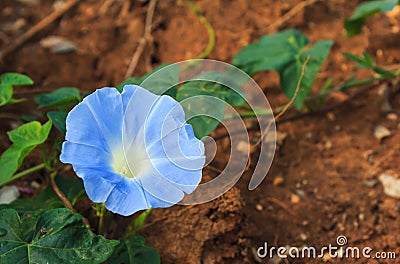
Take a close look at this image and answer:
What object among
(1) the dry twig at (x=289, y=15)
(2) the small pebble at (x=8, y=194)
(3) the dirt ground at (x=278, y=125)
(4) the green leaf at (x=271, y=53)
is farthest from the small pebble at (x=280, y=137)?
(2) the small pebble at (x=8, y=194)

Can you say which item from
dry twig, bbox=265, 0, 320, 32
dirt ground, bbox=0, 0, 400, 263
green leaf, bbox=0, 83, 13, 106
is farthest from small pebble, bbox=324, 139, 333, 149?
green leaf, bbox=0, 83, 13, 106

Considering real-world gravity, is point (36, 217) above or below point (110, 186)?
below

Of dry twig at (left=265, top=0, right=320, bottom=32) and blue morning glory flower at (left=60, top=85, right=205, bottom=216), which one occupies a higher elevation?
blue morning glory flower at (left=60, top=85, right=205, bottom=216)

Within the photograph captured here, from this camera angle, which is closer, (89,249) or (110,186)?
(110,186)

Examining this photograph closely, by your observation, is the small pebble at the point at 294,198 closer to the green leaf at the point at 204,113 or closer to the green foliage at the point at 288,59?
the green foliage at the point at 288,59

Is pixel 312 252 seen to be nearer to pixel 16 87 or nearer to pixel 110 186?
pixel 110 186

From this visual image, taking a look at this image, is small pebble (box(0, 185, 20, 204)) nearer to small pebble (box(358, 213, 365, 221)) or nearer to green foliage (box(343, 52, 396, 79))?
small pebble (box(358, 213, 365, 221))

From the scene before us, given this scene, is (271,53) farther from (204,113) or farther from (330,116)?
(204,113)

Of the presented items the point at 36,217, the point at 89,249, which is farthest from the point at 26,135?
the point at 89,249
